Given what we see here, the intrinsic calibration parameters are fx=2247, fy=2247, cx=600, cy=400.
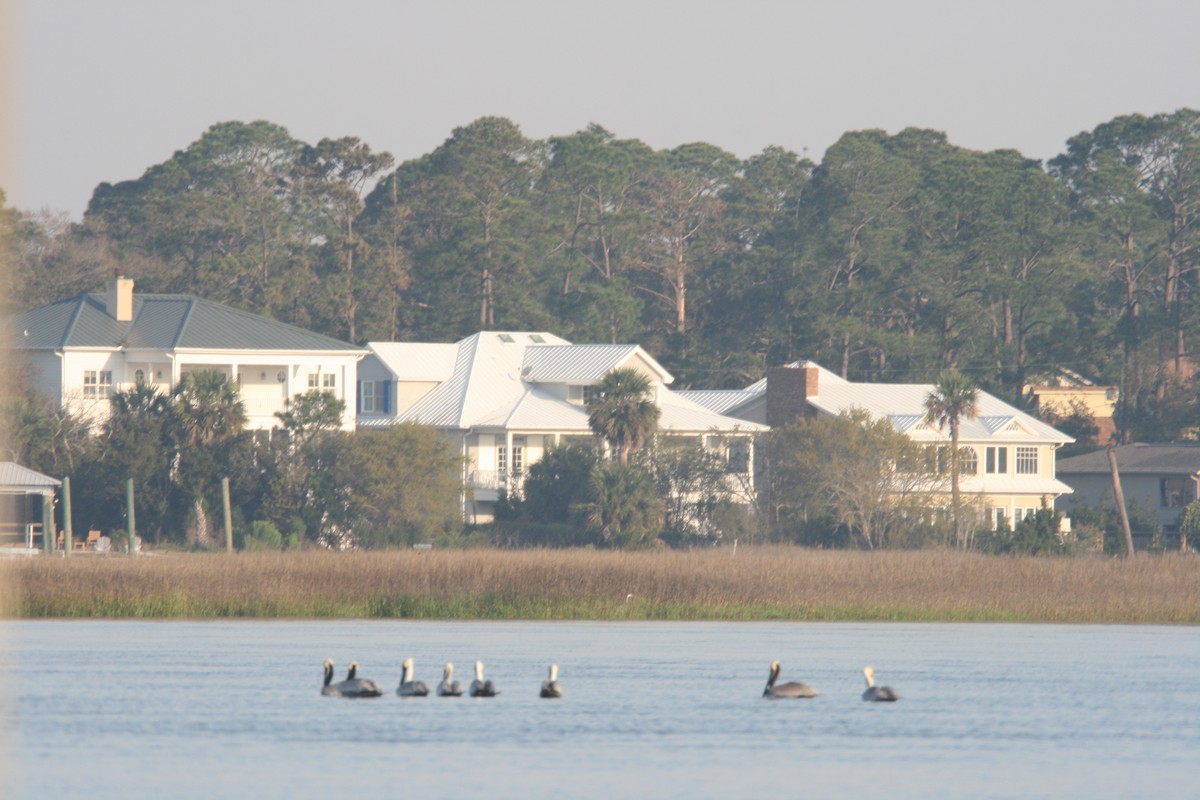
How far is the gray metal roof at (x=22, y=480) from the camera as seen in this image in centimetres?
6431

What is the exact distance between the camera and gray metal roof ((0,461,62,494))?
64.3m

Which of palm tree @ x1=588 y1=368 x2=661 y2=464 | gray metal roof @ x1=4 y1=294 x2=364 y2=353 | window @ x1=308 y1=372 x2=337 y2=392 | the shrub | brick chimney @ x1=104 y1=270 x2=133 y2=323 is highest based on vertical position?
brick chimney @ x1=104 y1=270 x2=133 y2=323

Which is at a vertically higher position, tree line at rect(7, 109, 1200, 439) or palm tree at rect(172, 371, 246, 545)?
tree line at rect(7, 109, 1200, 439)

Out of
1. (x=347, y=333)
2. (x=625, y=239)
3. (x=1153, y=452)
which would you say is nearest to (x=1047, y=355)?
(x=1153, y=452)

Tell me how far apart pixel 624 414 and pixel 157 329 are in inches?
654

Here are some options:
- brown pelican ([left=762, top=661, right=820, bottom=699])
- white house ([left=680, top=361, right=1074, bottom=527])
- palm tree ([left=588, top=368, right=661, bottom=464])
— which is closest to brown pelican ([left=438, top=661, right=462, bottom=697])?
brown pelican ([left=762, top=661, right=820, bottom=699])

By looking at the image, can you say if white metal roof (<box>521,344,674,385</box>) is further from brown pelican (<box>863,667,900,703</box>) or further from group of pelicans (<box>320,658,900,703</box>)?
brown pelican (<box>863,667,900,703</box>)

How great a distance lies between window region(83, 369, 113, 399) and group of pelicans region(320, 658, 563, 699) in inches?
1793

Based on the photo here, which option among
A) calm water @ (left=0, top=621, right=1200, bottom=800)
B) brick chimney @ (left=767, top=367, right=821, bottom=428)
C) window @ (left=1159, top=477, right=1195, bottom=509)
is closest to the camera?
calm water @ (left=0, top=621, right=1200, bottom=800)

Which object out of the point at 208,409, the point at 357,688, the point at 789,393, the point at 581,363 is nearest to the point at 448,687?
the point at 357,688

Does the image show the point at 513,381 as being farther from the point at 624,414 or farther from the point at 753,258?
the point at 753,258

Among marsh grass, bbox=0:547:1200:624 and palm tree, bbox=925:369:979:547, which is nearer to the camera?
marsh grass, bbox=0:547:1200:624

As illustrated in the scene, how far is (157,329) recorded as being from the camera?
7719cm

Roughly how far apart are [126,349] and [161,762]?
52.8 meters
